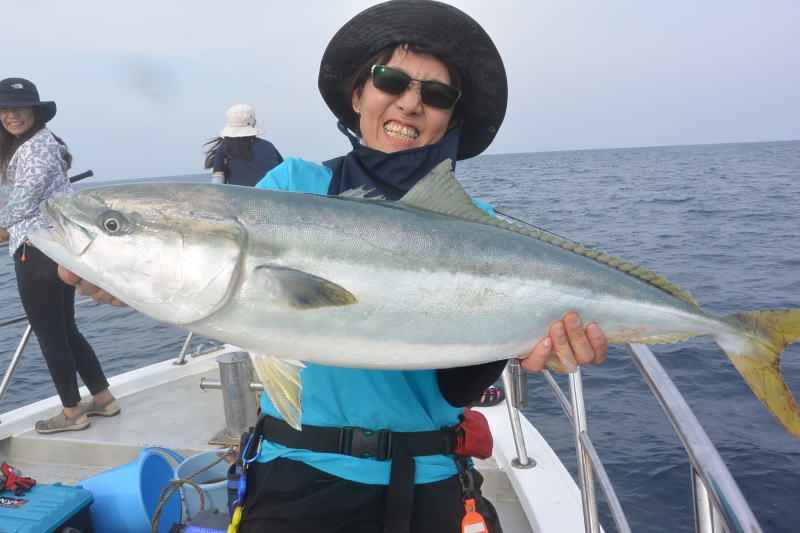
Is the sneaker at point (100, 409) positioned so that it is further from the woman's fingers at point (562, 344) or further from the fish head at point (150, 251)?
the woman's fingers at point (562, 344)

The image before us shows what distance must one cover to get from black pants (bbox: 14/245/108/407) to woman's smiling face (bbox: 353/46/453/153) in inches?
143

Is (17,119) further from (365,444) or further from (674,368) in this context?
(674,368)

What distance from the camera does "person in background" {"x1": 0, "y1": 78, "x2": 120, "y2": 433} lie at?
200 inches

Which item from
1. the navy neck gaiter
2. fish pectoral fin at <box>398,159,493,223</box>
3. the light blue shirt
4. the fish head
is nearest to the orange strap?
the light blue shirt

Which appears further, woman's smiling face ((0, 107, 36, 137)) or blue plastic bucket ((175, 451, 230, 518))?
woman's smiling face ((0, 107, 36, 137))

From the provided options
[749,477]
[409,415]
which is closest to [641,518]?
[749,477]

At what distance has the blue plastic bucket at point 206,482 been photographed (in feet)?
12.8

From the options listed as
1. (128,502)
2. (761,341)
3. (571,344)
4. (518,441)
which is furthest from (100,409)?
(761,341)

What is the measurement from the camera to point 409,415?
254 cm

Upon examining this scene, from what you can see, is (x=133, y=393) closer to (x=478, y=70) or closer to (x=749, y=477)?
(x=478, y=70)

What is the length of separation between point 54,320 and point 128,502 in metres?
2.46

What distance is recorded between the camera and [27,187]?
503 cm

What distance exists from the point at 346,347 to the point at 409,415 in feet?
1.93

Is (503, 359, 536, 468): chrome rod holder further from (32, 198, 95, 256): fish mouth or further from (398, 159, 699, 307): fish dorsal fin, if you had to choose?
(32, 198, 95, 256): fish mouth
